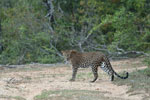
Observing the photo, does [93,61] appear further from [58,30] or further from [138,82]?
[58,30]

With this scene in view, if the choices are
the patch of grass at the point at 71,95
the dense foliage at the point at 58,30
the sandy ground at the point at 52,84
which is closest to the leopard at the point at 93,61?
the sandy ground at the point at 52,84

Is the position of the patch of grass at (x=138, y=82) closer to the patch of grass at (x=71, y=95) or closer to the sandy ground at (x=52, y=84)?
the sandy ground at (x=52, y=84)

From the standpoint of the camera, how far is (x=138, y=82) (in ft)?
37.9

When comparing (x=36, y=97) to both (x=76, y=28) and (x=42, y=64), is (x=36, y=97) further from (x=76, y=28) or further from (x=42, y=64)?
(x=76, y=28)

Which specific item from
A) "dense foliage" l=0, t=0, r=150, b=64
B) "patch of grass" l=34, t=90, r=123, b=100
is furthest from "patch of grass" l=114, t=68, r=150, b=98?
"dense foliage" l=0, t=0, r=150, b=64

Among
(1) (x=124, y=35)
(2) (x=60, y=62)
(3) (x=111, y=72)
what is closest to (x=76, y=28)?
(2) (x=60, y=62)

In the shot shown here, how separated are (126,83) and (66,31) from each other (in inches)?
355

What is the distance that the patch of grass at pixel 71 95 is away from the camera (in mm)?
9586

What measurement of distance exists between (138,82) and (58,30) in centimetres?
955

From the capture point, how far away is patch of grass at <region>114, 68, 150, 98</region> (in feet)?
34.1

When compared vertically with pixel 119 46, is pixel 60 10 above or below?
above

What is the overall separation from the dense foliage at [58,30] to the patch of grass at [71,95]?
7.60 meters

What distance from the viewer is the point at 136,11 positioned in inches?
832

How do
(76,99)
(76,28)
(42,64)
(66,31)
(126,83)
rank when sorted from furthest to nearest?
(76,28) < (66,31) < (42,64) < (126,83) < (76,99)
